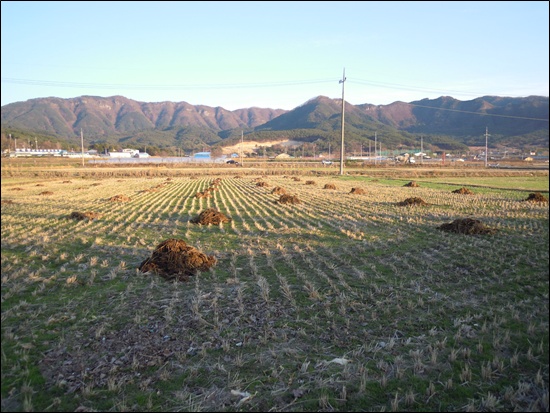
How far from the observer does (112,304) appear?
247 inches

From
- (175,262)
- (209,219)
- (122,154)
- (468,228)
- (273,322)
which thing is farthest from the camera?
(122,154)

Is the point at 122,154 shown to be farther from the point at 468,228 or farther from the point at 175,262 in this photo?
the point at 468,228

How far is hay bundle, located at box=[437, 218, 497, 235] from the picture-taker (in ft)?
40.0

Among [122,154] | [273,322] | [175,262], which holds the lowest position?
[273,322]

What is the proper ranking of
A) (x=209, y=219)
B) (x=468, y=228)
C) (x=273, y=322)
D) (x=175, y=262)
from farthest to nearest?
1. (x=209, y=219)
2. (x=468, y=228)
3. (x=175, y=262)
4. (x=273, y=322)

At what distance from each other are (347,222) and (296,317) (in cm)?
952

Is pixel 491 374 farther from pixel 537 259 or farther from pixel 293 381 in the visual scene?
pixel 537 259

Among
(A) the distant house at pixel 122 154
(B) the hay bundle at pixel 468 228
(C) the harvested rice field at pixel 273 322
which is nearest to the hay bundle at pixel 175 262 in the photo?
(C) the harvested rice field at pixel 273 322

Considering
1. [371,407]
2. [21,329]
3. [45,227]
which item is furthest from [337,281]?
[45,227]

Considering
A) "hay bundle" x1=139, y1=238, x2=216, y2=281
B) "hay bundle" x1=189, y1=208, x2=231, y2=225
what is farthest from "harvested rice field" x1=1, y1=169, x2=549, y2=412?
"hay bundle" x1=189, y1=208, x2=231, y2=225

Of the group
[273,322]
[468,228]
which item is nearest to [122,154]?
[468,228]

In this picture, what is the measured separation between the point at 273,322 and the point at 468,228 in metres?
9.46

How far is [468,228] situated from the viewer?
12.3 metres

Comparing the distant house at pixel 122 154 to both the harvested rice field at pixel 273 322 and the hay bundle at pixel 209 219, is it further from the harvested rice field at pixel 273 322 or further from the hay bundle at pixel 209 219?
the harvested rice field at pixel 273 322
